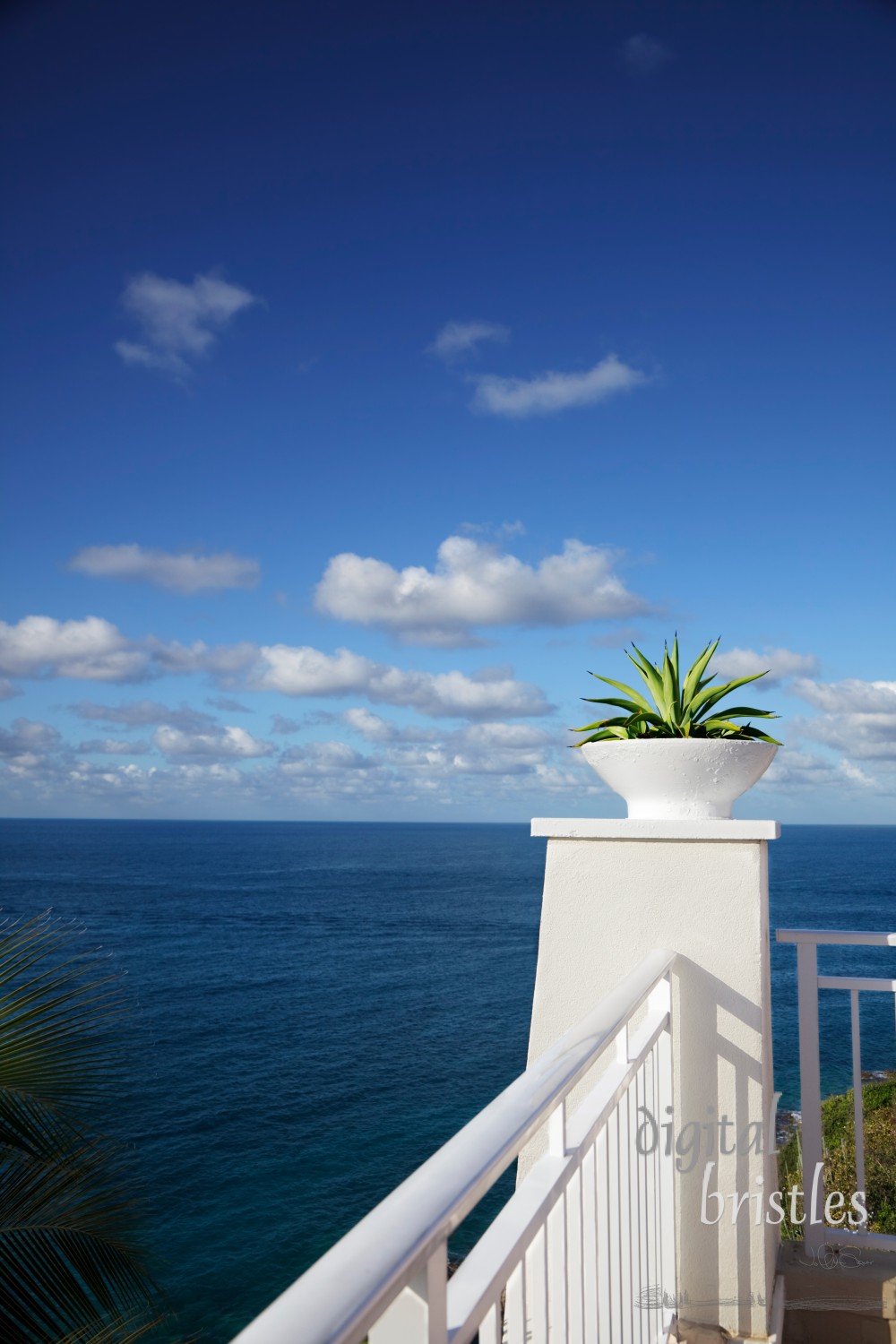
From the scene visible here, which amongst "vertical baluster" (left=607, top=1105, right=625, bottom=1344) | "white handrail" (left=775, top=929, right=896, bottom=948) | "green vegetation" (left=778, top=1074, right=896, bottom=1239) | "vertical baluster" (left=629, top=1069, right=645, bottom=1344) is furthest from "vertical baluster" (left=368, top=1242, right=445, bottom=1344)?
"green vegetation" (left=778, top=1074, right=896, bottom=1239)

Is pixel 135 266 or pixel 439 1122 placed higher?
pixel 135 266

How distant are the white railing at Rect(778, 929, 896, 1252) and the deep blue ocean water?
2976 millimetres

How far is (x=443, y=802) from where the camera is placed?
73188mm

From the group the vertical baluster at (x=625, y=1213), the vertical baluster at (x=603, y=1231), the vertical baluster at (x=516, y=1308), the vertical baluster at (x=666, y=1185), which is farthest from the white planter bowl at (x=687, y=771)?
the vertical baluster at (x=516, y=1308)

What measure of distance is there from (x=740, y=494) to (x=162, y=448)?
34442 millimetres

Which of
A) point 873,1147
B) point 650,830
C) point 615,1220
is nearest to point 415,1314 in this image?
point 615,1220

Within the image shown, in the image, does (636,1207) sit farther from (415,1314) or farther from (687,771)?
(415,1314)

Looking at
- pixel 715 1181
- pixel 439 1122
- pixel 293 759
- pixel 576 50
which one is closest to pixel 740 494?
pixel 439 1122

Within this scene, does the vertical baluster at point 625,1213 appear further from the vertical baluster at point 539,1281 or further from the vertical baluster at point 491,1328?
the vertical baluster at point 491,1328

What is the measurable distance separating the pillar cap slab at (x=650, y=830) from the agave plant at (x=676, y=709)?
262mm

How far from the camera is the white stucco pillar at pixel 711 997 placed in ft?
6.85

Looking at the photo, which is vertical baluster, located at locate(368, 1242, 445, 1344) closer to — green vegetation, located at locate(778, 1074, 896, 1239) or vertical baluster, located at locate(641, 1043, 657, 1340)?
vertical baluster, located at locate(641, 1043, 657, 1340)

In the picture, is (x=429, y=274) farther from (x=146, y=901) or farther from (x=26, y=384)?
(x=146, y=901)

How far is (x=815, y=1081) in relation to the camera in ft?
8.45
